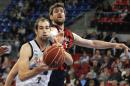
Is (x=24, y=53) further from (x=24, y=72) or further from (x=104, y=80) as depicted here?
(x=104, y=80)

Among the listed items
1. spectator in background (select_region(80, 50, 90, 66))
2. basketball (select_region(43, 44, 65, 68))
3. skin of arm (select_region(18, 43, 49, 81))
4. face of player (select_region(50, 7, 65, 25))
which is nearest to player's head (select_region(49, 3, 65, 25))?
face of player (select_region(50, 7, 65, 25))

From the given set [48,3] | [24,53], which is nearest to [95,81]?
[24,53]

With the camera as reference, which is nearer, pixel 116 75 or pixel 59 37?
pixel 59 37

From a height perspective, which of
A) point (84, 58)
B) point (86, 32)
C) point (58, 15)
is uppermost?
point (58, 15)

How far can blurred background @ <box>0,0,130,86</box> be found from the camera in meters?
10.5

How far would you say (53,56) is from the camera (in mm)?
4629

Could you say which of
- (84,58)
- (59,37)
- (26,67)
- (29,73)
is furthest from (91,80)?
(29,73)

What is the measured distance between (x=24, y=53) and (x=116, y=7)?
10.9 m

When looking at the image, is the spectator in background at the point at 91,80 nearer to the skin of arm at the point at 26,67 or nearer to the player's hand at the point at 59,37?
the player's hand at the point at 59,37

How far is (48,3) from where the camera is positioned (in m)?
17.7

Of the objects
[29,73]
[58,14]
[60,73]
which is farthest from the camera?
[60,73]

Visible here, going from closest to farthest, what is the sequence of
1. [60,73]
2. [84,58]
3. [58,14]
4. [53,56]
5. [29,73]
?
[29,73] → [53,56] → [58,14] → [60,73] → [84,58]

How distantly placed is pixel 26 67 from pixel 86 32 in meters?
9.75

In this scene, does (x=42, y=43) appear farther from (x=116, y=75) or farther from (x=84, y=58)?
(x=84, y=58)
